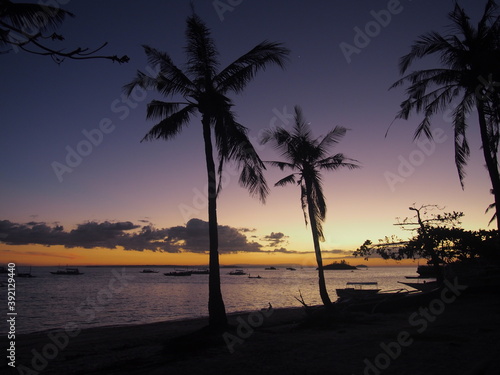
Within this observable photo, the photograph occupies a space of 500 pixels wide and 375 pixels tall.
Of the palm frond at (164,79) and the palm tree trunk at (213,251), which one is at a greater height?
the palm frond at (164,79)

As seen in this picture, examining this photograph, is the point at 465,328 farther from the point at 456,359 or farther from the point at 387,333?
the point at 456,359

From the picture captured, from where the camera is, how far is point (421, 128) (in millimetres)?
13328

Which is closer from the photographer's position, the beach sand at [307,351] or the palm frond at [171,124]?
the beach sand at [307,351]

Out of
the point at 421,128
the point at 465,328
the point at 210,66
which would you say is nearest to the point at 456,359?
the point at 465,328

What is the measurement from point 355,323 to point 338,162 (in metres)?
8.48

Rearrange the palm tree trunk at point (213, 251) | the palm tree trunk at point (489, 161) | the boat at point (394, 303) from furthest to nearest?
the boat at point (394, 303) < the palm tree trunk at point (213, 251) < the palm tree trunk at point (489, 161)

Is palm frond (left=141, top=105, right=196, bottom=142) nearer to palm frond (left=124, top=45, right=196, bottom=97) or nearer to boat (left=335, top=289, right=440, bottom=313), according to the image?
palm frond (left=124, top=45, right=196, bottom=97)

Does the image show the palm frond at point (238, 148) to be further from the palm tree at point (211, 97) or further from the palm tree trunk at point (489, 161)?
the palm tree trunk at point (489, 161)

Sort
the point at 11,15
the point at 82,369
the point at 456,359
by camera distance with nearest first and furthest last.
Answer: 1. the point at 11,15
2. the point at 456,359
3. the point at 82,369

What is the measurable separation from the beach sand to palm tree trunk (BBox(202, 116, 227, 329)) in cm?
66

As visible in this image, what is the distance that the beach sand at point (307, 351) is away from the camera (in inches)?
309

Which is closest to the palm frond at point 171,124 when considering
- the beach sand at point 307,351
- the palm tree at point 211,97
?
the palm tree at point 211,97

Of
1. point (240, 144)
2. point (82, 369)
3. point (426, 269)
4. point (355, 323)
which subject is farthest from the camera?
point (426, 269)

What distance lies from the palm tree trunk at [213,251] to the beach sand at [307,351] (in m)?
0.66
